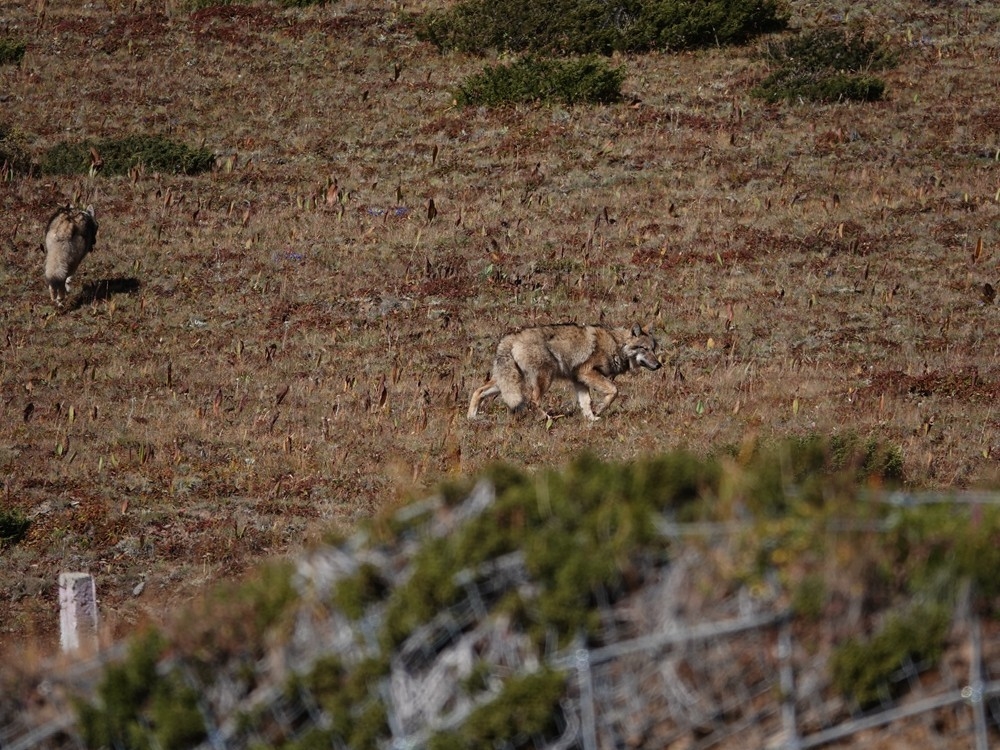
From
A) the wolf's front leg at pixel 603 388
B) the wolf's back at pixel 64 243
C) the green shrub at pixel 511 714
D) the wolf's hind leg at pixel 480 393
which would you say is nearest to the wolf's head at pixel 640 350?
the wolf's front leg at pixel 603 388

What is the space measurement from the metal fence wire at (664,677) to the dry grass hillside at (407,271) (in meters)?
4.75

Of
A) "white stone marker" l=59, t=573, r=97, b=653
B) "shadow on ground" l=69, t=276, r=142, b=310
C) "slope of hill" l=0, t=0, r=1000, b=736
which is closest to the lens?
"white stone marker" l=59, t=573, r=97, b=653

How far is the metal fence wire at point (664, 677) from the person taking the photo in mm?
5504

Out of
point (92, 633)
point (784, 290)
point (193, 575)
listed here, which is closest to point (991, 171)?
point (784, 290)

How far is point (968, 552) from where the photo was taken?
546cm

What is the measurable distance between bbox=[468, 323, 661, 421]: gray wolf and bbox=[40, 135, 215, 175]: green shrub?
11981 mm

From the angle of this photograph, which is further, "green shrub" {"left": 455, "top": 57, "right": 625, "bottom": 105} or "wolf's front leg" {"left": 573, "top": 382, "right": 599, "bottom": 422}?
"green shrub" {"left": 455, "top": 57, "right": 625, "bottom": 105}

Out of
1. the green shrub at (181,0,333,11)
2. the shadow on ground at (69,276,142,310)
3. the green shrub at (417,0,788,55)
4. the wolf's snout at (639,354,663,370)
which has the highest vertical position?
the green shrub at (181,0,333,11)

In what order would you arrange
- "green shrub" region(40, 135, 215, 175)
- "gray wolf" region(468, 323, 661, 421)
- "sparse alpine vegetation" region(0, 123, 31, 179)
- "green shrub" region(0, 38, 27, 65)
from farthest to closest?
"green shrub" region(0, 38, 27, 65) → "green shrub" region(40, 135, 215, 175) → "sparse alpine vegetation" region(0, 123, 31, 179) → "gray wolf" region(468, 323, 661, 421)

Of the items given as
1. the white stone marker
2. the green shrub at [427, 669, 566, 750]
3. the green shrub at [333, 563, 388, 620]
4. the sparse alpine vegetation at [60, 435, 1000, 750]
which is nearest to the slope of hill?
the white stone marker

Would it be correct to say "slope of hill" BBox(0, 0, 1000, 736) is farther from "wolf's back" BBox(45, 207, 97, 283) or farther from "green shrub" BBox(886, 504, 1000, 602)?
"green shrub" BBox(886, 504, 1000, 602)

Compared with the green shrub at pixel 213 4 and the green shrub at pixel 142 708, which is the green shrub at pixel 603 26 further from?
the green shrub at pixel 142 708

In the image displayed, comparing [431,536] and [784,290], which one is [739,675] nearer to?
[431,536]

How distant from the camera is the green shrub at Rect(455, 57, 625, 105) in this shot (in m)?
29.0
